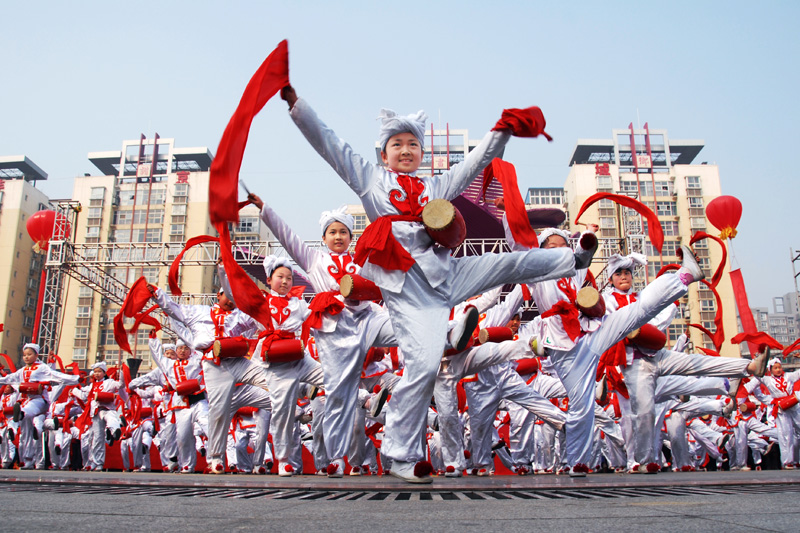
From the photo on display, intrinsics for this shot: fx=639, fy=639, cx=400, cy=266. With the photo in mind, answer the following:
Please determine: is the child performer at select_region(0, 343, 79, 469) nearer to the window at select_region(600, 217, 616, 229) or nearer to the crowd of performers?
the crowd of performers

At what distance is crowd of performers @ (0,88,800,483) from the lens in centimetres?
367

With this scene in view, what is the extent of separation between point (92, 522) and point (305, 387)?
5002 millimetres

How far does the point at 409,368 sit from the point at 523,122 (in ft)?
5.11

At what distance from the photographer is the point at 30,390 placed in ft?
32.2

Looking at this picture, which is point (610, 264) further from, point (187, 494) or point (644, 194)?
point (644, 194)

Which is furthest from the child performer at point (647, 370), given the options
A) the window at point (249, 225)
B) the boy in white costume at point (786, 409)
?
the window at point (249, 225)

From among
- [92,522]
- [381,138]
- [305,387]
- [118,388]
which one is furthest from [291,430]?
[118,388]

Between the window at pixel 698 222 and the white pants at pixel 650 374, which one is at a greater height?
the window at pixel 698 222

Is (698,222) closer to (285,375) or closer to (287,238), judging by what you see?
(285,375)

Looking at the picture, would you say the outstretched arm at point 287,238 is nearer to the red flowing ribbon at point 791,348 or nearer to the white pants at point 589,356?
the white pants at point 589,356

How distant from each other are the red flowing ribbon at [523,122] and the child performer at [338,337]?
1.73 meters

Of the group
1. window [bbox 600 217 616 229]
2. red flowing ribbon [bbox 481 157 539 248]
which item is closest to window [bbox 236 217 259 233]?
window [bbox 600 217 616 229]

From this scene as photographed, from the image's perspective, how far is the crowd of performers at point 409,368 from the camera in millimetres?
3674

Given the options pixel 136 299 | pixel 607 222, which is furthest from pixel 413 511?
pixel 607 222
